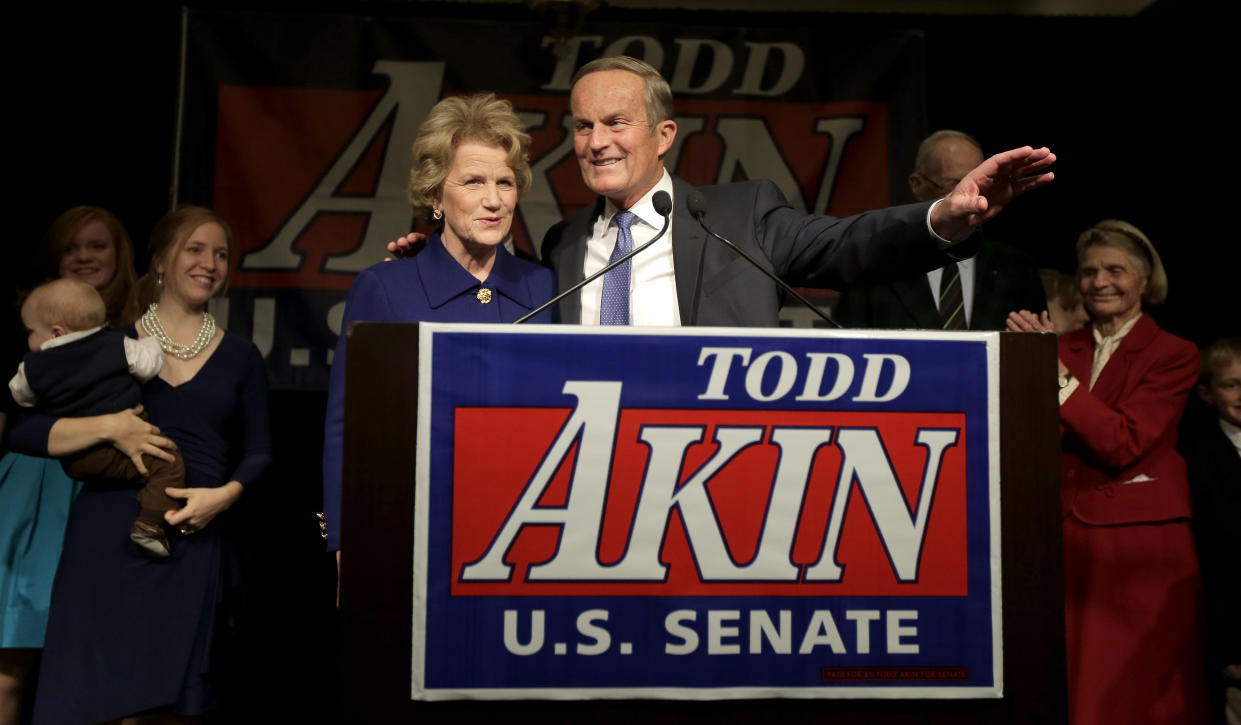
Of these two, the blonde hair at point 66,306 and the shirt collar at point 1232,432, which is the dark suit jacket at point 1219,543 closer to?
the shirt collar at point 1232,432

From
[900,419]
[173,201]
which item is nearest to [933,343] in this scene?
[900,419]

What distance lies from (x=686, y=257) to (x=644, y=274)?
89 millimetres

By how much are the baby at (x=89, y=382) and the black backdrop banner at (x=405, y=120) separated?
1156 mm

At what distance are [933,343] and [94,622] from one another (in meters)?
2.12

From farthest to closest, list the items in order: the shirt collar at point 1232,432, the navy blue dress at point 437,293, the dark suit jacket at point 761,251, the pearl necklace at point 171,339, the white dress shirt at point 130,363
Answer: the shirt collar at point 1232,432 → the pearl necklace at point 171,339 → the white dress shirt at point 130,363 → the navy blue dress at point 437,293 → the dark suit jacket at point 761,251

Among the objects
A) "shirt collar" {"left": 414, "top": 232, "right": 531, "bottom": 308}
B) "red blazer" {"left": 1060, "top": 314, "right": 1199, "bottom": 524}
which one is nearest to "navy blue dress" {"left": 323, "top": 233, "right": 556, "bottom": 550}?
"shirt collar" {"left": 414, "top": 232, "right": 531, "bottom": 308}

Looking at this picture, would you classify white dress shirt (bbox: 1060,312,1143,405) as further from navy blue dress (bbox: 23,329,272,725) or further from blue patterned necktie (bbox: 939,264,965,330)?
navy blue dress (bbox: 23,329,272,725)

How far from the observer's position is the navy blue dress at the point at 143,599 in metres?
2.67

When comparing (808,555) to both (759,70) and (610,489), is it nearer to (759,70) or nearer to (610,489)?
(610,489)

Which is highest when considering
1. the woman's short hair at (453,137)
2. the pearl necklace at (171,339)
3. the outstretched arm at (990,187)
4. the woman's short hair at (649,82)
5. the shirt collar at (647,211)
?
the woman's short hair at (649,82)

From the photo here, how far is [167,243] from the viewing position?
3.07 meters

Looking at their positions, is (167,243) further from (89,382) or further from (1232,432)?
(1232,432)

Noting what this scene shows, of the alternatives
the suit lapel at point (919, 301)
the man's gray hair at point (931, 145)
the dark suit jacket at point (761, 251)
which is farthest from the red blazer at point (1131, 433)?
the dark suit jacket at point (761, 251)

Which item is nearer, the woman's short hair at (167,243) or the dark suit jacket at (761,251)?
the dark suit jacket at (761,251)
